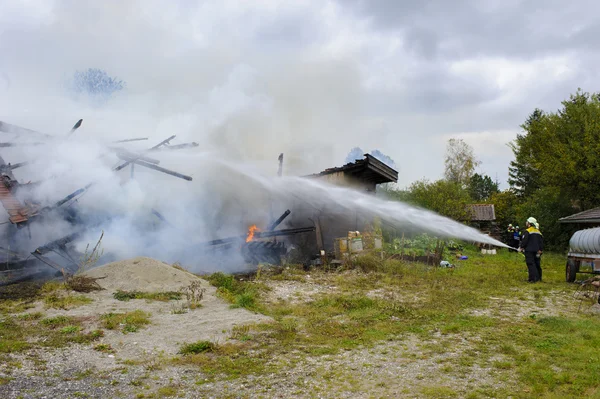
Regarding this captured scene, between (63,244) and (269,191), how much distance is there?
26.1 ft

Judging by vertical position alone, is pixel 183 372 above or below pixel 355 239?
below

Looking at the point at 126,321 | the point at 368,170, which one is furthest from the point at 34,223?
the point at 368,170

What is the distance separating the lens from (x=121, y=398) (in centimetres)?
484

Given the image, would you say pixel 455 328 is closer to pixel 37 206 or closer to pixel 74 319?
pixel 74 319

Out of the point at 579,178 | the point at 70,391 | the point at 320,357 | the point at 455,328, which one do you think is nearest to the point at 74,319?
the point at 70,391

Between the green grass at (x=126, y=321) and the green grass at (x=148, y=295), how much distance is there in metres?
1.75

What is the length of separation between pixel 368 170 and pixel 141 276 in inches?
384

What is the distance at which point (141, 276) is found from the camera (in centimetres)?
1166

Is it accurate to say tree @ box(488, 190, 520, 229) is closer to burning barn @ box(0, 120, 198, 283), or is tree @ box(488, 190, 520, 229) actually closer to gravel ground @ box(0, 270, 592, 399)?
burning barn @ box(0, 120, 198, 283)

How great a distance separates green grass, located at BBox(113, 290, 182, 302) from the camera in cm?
1035

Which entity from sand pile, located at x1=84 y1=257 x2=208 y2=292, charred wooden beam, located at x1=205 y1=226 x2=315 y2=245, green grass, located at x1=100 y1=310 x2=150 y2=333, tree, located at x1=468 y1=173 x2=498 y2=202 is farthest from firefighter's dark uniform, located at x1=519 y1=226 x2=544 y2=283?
tree, located at x1=468 y1=173 x2=498 y2=202

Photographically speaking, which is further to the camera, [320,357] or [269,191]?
[269,191]

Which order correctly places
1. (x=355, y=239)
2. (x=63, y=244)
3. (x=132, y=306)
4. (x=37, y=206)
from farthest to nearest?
(x=355, y=239) → (x=37, y=206) → (x=63, y=244) → (x=132, y=306)

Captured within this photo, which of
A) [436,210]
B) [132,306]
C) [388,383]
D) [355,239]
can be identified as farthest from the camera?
[436,210]
